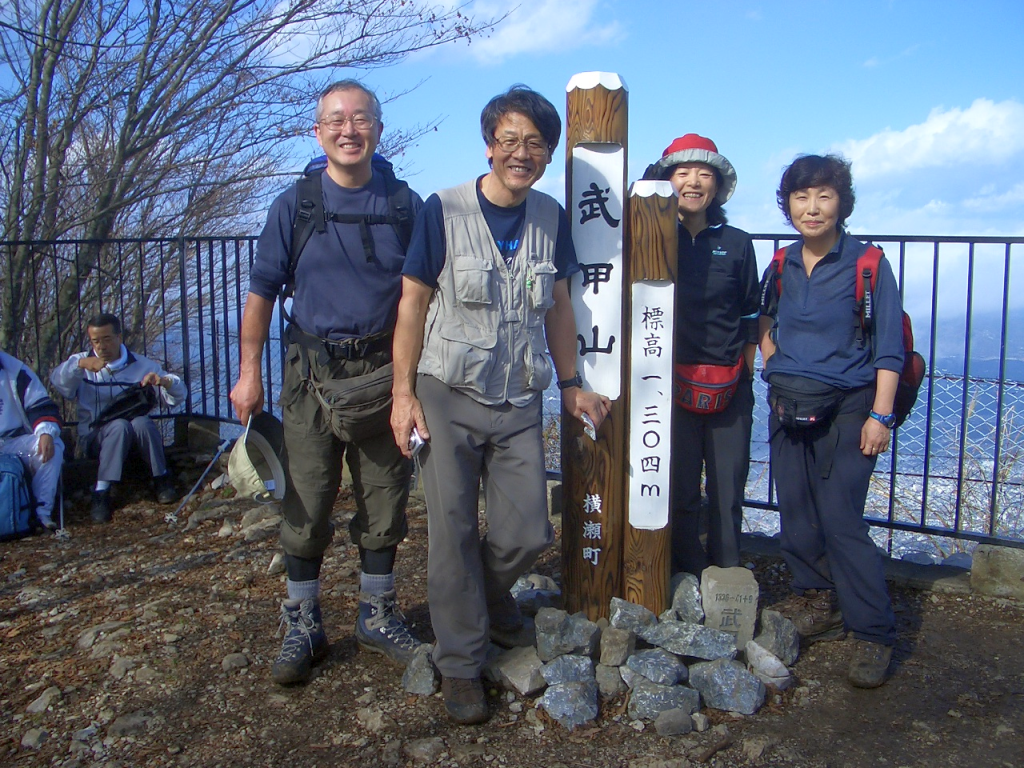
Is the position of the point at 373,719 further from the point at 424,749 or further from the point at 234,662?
the point at 234,662

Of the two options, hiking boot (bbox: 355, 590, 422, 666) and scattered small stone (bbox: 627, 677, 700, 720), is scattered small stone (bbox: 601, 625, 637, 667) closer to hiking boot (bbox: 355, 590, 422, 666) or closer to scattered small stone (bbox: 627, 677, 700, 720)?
scattered small stone (bbox: 627, 677, 700, 720)

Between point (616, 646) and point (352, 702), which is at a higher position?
point (616, 646)

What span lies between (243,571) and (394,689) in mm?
1602

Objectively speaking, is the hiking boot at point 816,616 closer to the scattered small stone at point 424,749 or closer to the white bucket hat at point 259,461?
the scattered small stone at point 424,749

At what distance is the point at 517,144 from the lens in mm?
2525

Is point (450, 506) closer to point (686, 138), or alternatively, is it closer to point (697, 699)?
point (697, 699)

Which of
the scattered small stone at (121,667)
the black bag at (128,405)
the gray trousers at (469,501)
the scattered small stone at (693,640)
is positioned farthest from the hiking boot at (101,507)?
the scattered small stone at (693,640)

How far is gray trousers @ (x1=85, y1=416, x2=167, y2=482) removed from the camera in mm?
5375

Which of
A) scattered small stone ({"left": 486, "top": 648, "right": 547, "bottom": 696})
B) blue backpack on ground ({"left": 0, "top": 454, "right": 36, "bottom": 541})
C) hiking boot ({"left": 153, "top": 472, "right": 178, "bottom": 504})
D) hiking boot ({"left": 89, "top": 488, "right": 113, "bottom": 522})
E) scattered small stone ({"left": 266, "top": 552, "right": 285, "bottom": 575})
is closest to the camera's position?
scattered small stone ({"left": 486, "top": 648, "right": 547, "bottom": 696})

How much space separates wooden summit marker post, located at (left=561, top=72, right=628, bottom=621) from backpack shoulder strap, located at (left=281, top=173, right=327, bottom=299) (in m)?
0.94

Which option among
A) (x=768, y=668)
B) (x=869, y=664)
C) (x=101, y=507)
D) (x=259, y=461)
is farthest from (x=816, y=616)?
(x=101, y=507)

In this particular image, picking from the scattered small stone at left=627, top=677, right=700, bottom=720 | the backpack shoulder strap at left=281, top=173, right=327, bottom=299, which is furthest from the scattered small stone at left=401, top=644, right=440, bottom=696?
the backpack shoulder strap at left=281, top=173, right=327, bottom=299

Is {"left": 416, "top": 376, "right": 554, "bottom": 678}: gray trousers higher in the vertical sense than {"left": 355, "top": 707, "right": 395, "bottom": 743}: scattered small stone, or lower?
higher

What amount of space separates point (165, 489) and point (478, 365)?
3.87 meters
